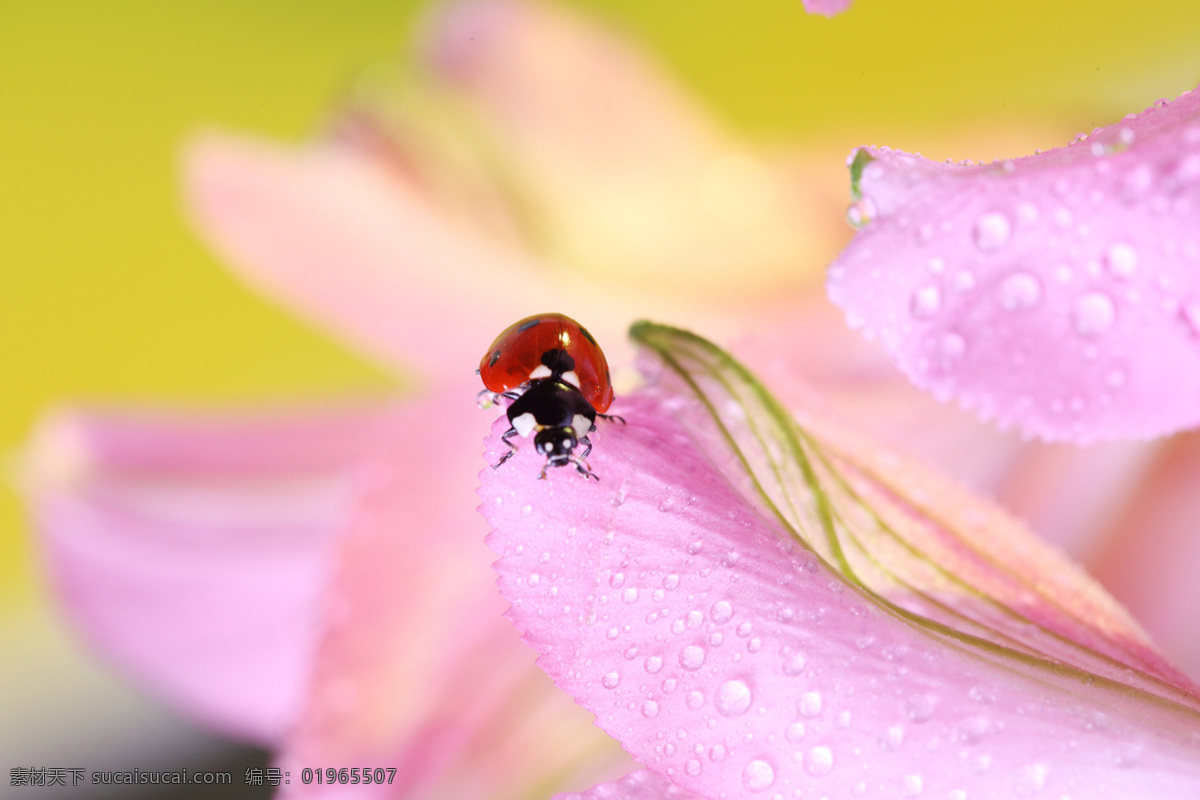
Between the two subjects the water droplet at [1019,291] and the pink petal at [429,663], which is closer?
the water droplet at [1019,291]

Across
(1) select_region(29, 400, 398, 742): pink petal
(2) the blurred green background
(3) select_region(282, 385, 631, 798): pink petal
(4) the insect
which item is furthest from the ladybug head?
(2) the blurred green background

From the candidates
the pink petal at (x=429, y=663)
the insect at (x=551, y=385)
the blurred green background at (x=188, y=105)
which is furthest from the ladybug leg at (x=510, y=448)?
the blurred green background at (x=188, y=105)

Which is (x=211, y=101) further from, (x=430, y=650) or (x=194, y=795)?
(x=430, y=650)

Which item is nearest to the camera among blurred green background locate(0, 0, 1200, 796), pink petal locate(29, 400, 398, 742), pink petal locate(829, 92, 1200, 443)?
pink petal locate(829, 92, 1200, 443)

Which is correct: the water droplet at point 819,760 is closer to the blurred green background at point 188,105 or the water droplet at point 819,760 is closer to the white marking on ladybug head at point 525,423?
the white marking on ladybug head at point 525,423

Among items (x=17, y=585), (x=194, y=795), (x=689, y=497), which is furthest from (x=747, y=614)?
(x=17, y=585)

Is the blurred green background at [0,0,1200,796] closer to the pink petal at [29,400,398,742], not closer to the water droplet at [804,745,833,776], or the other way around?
the pink petal at [29,400,398,742]

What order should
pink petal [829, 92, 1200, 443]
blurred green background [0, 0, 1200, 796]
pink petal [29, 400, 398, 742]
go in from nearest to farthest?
pink petal [829, 92, 1200, 443] < pink petal [29, 400, 398, 742] < blurred green background [0, 0, 1200, 796]

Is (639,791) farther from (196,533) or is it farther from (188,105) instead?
(188,105)

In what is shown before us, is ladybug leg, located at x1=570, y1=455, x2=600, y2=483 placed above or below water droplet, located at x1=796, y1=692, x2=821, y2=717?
above
